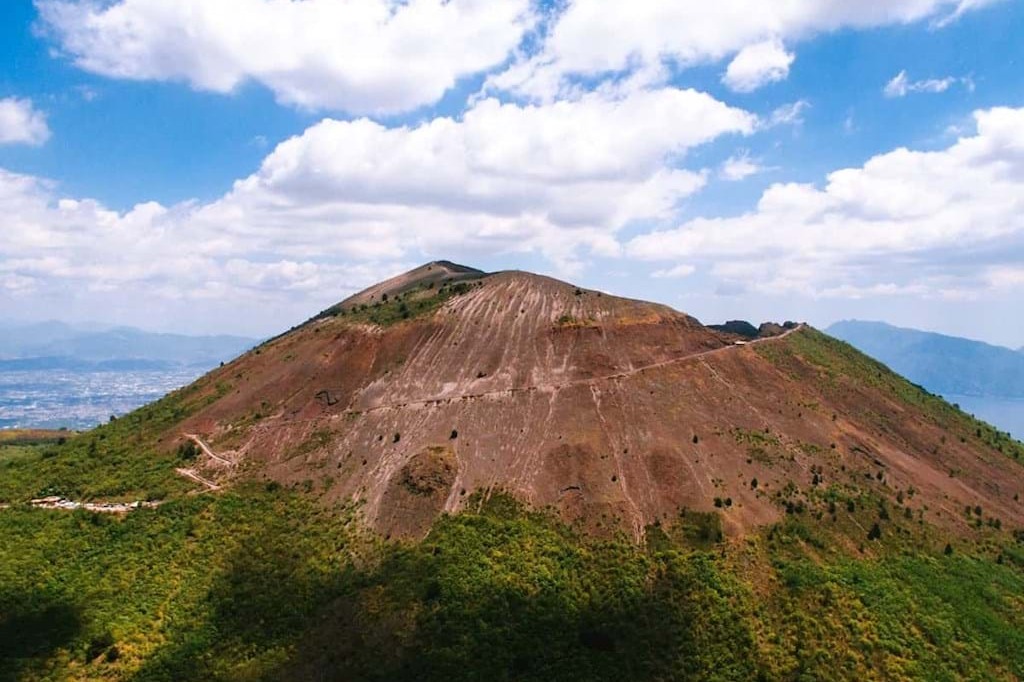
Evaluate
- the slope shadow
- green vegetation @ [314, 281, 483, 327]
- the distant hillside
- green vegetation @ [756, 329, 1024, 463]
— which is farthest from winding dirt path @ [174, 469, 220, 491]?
green vegetation @ [756, 329, 1024, 463]

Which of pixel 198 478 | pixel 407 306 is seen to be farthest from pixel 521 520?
pixel 407 306

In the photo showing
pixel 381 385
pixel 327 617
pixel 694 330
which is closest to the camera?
pixel 327 617

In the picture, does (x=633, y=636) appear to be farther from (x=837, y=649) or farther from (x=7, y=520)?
(x=7, y=520)

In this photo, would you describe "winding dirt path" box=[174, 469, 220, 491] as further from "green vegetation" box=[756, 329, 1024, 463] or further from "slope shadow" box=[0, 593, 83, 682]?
"green vegetation" box=[756, 329, 1024, 463]

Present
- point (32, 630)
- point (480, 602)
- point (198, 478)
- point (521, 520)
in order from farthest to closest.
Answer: point (198, 478), point (521, 520), point (480, 602), point (32, 630)

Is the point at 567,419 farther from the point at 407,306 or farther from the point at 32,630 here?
the point at 32,630

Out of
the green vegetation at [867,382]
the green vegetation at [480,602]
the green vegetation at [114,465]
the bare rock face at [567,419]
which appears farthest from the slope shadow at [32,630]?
the green vegetation at [867,382]

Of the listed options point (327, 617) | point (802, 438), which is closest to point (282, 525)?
point (327, 617)

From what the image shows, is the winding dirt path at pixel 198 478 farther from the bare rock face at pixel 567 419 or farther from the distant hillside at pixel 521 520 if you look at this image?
the bare rock face at pixel 567 419
